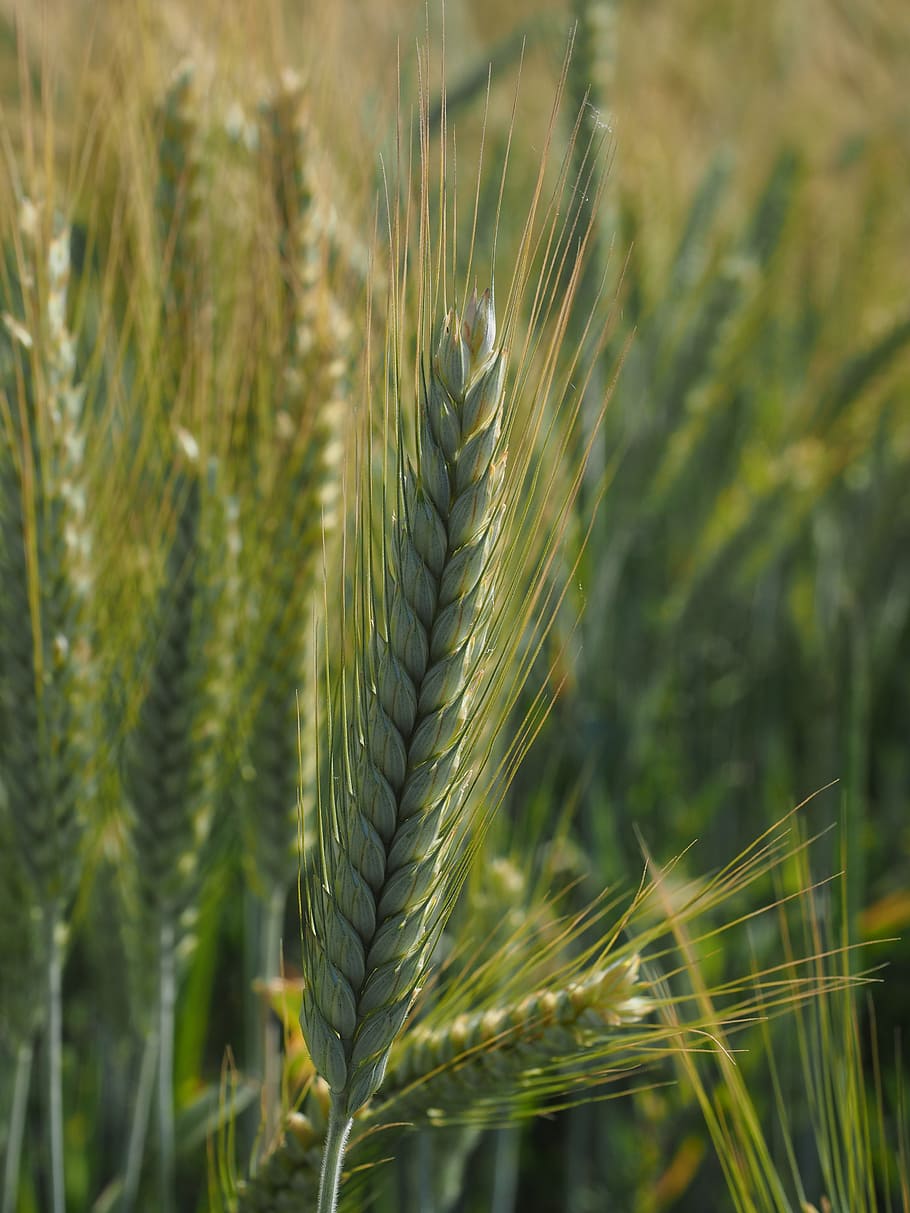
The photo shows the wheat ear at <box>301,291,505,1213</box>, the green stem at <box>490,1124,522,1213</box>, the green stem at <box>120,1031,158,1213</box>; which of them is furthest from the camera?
the green stem at <box>490,1124,522,1213</box>

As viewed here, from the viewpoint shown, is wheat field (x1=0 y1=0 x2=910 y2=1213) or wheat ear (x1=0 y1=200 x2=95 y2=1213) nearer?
wheat field (x1=0 y1=0 x2=910 y2=1213)

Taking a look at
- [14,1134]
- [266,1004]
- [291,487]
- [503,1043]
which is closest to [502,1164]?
[266,1004]

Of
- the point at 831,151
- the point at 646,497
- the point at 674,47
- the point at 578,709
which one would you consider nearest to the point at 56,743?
the point at 578,709

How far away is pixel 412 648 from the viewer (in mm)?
537

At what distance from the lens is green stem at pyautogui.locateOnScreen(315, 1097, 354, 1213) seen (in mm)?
545

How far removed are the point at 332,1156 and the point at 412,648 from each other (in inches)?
9.7

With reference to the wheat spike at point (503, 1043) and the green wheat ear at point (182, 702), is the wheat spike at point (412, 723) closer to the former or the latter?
the wheat spike at point (503, 1043)

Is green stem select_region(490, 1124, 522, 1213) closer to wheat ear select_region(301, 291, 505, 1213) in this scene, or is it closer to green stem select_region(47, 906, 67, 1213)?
green stem select_region(47, 906, 67, 1213)

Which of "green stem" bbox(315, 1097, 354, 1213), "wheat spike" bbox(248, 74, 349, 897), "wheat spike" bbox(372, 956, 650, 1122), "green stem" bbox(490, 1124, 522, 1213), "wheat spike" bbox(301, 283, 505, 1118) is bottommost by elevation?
"green stem" bbox(490, 1124, 522, 1213)

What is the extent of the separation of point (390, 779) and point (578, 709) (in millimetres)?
1000

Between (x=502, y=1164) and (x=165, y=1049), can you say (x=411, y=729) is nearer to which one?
(x=165, y=1049)

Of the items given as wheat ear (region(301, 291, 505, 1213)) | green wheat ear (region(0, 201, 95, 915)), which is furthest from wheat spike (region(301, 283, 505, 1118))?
green wheat ear (region(0, 201, 95, 915))

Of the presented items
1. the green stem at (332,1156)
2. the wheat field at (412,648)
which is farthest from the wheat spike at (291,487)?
the green stem at (332,1156)

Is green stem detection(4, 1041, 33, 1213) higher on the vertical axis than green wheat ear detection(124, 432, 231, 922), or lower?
lower
